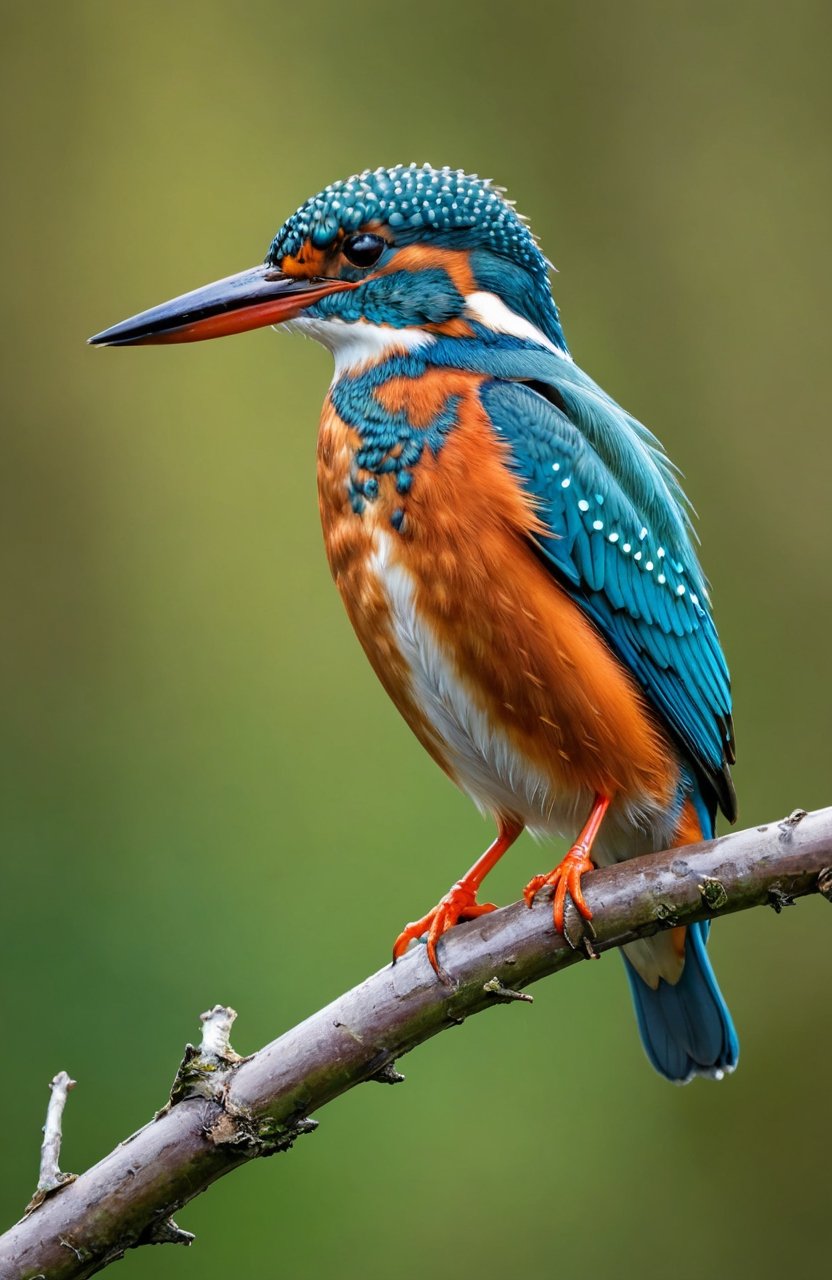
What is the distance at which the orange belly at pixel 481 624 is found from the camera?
83.9 inches

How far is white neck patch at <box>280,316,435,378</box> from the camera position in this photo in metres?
2.25

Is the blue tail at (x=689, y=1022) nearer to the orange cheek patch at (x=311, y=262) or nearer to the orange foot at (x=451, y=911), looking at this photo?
the orange foot at (x=451, y=911)

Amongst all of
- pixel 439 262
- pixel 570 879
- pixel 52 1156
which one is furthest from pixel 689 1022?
pixel 439 262

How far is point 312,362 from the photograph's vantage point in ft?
14.9

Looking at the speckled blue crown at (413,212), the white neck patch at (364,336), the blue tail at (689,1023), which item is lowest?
the blue tail at (689,1023)

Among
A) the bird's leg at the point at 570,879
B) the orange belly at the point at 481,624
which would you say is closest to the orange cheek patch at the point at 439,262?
the orange belly at the point at 481,624

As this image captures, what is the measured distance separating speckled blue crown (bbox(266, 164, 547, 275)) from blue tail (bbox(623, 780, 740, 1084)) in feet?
3.31

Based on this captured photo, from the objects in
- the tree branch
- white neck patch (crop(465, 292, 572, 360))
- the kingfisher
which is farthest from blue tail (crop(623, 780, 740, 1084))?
white neck patch (crop(465, 292, 572, 360))

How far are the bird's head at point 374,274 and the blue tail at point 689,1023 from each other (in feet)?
3.56

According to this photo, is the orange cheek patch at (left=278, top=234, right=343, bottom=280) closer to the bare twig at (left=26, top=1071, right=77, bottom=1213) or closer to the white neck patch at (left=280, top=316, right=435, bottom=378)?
the white neck patch at (left=280, top=316, right=435, bottom=378)

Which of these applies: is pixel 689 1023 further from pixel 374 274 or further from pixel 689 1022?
pixel 374 274

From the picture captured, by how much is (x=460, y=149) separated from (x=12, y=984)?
2.72 m

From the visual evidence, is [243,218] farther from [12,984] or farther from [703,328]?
[12,984]

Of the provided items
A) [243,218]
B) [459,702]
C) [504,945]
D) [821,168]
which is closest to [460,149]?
[243,218]
